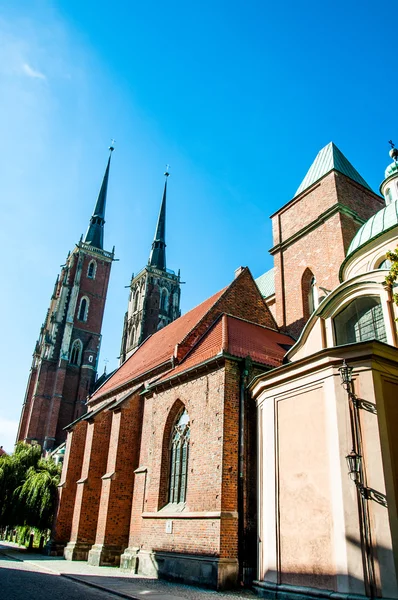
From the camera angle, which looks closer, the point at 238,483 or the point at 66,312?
the point at 238,483

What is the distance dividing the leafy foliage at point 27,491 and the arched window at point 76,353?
91.5 feet

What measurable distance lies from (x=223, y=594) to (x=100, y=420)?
10.8 m

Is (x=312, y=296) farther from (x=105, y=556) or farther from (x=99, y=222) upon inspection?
(x=99, y=222)

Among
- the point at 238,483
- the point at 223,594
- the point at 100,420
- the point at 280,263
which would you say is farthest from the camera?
the point at 280,263

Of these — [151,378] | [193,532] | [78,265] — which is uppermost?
[78,265]

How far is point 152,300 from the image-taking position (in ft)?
211

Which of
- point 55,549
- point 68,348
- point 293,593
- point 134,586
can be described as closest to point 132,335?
point 68,348

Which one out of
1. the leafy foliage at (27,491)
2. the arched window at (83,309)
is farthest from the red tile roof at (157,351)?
the arched window at (83,309)

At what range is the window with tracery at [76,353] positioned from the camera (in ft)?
172

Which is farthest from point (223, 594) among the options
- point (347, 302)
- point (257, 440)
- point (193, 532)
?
point (347, 302)

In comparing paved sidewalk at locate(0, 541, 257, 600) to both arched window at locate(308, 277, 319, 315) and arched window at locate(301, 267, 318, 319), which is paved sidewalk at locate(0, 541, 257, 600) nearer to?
arched window at locate(301, 267, 318, 319)

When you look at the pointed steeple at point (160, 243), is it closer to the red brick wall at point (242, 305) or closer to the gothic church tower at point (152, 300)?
the gothic church tower at point (152, 300)

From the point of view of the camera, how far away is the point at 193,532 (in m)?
12.0

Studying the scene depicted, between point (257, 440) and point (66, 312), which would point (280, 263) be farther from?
point (66, 312)
